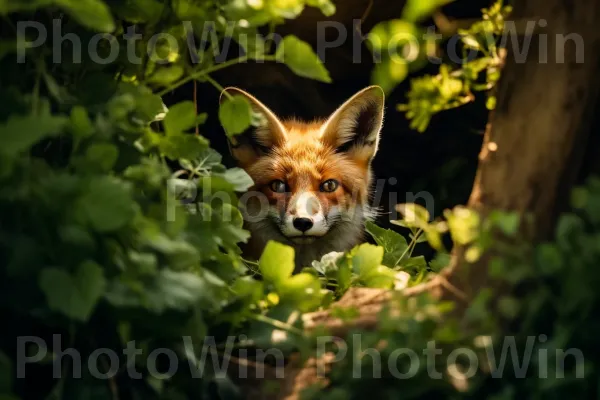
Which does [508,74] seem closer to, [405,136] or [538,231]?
[538,231]

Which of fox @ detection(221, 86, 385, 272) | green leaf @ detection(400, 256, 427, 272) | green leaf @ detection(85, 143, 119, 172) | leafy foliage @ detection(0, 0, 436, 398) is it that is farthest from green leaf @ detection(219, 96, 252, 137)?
fox @ detection(221, 86, 385, 272)

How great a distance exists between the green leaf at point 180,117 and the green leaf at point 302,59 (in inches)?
14.0

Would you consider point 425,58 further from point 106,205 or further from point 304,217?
point 304,217

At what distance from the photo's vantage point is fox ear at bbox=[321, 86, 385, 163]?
4.32 metres

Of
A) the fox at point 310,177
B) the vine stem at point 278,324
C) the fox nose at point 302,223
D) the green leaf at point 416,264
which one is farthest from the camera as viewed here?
the fox at point 310,177

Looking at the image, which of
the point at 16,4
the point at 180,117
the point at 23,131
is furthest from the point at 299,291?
the point at 16,4

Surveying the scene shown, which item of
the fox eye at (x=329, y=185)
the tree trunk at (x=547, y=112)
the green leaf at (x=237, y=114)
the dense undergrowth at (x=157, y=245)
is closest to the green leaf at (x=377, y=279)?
Answer: the dense undergrowth at (x=157, y=245)

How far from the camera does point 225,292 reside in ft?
8.48

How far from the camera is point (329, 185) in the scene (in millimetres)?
4387

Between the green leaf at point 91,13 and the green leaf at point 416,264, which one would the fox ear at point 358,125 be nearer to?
the green leaf at point 416,264

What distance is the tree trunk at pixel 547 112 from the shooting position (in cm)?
225

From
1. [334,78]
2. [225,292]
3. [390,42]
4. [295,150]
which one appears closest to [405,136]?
[334,78]

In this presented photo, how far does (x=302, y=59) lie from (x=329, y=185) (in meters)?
2.19

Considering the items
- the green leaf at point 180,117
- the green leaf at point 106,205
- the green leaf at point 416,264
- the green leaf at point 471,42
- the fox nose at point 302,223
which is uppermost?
the green leaf at point 471,42
